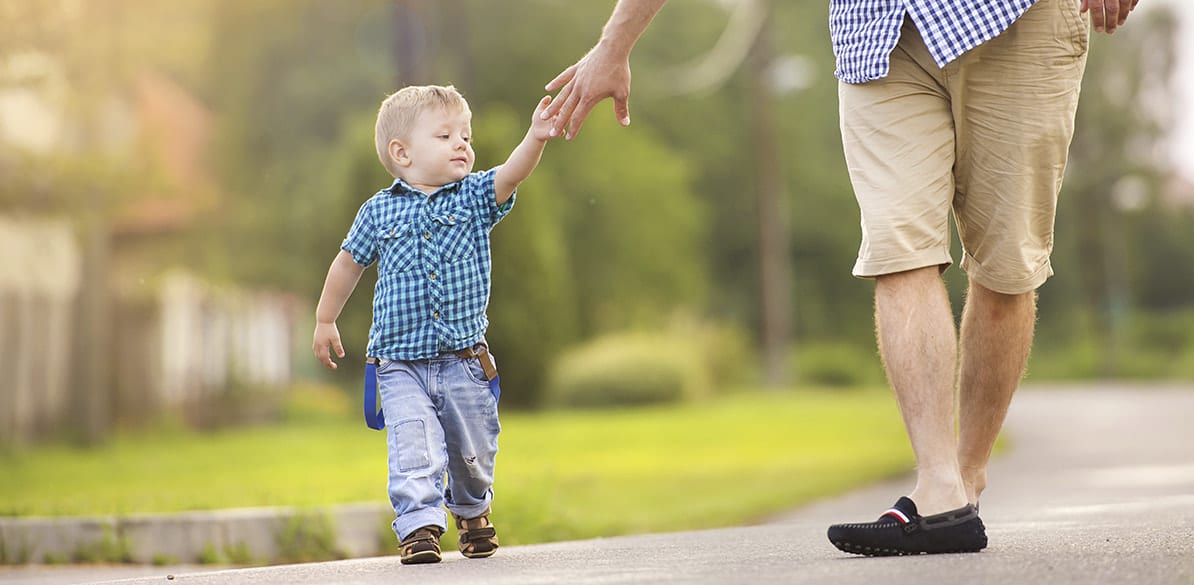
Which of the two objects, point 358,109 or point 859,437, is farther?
point 358,109

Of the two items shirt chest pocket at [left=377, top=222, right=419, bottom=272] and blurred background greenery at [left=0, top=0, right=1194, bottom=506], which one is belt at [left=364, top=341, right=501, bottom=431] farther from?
blurred background greenery at [left=0, top=0, right=1194, bottom=506]

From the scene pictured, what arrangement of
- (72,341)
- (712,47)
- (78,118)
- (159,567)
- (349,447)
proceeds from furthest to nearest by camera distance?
(712,47), (72,341), (78,118), (349,447), (159,567)

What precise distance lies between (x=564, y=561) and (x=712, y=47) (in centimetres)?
3998

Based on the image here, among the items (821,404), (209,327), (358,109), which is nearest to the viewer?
(209,327)

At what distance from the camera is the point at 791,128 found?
4331cm

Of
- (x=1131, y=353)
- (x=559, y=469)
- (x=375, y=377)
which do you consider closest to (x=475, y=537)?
(x=375, y=377)

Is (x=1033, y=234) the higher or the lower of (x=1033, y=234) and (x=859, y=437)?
the higher

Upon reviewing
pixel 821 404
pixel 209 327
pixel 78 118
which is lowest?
pixel 821 404

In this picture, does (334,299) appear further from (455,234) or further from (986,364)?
(986,364)

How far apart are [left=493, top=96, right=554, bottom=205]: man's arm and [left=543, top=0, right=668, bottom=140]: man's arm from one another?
0.02 metres

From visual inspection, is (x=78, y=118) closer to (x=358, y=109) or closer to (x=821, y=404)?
(x=821, y=404)

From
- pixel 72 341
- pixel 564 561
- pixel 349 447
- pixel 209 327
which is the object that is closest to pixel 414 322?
pixel 564 561

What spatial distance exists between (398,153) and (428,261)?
1.09 feet

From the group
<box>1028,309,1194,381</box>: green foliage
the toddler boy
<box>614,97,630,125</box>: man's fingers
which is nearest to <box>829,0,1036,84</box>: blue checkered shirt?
<box>614,97,630,125</box>: man's fingers
